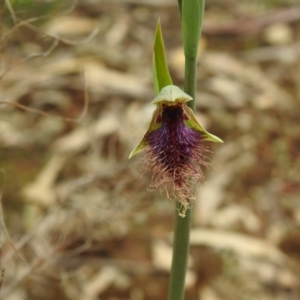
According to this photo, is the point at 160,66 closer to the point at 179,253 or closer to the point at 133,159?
the point at 179,253

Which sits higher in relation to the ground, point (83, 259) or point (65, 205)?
point (65, 205)

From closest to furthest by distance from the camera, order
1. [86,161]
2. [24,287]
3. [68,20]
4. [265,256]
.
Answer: [24,287]
[265,256]
[86,161]
[68,20]

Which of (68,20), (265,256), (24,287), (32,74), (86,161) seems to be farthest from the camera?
(68,20)

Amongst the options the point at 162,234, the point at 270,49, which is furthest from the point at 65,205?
the point at 270,49

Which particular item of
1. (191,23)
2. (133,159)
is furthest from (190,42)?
(133,159)

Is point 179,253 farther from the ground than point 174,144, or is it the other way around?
point 174,144

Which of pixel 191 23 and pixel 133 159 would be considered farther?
pixel 133 159

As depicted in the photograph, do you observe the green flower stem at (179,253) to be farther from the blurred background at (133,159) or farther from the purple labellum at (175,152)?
the blurred background at (133,159)

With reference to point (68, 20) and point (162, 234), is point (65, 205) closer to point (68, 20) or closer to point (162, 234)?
point (162, 234)
